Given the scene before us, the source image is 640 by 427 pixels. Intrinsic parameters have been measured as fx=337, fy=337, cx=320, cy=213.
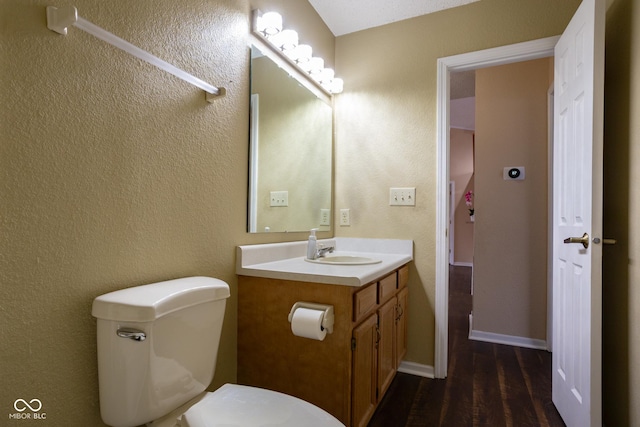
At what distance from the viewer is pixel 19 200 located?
2.56 ft

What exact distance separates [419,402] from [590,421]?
0.73 m

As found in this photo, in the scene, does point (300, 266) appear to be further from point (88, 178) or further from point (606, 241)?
point (606, 241)

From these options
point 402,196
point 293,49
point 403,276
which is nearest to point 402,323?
point 403,276

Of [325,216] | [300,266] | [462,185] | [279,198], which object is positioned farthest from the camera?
[462,185]

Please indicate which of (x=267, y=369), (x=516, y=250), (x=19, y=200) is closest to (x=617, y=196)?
(x=516, y=250)

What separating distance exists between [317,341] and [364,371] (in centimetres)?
27

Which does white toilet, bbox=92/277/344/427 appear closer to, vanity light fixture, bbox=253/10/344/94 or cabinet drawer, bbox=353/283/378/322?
cabinet drawer, bbox=353/283/378/322

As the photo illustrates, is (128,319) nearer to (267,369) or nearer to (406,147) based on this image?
(267,369)

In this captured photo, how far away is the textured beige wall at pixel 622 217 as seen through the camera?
A: 1289 mm

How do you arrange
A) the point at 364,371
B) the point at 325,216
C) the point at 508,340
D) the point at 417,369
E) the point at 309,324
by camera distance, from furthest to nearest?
1. the point at 508,340
2. the point at 325,216
3. the point at 417,369
4. the point at 364,371
5. the point at 309,324

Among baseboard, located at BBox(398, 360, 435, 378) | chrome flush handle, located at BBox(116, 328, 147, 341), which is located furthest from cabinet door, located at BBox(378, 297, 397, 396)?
chrome flush handle, located at BBox(116, 328, 147, 341)

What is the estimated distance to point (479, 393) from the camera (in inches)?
73.7

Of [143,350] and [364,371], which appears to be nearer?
[143,350]

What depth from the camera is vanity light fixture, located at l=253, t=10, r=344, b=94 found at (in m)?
1.61
